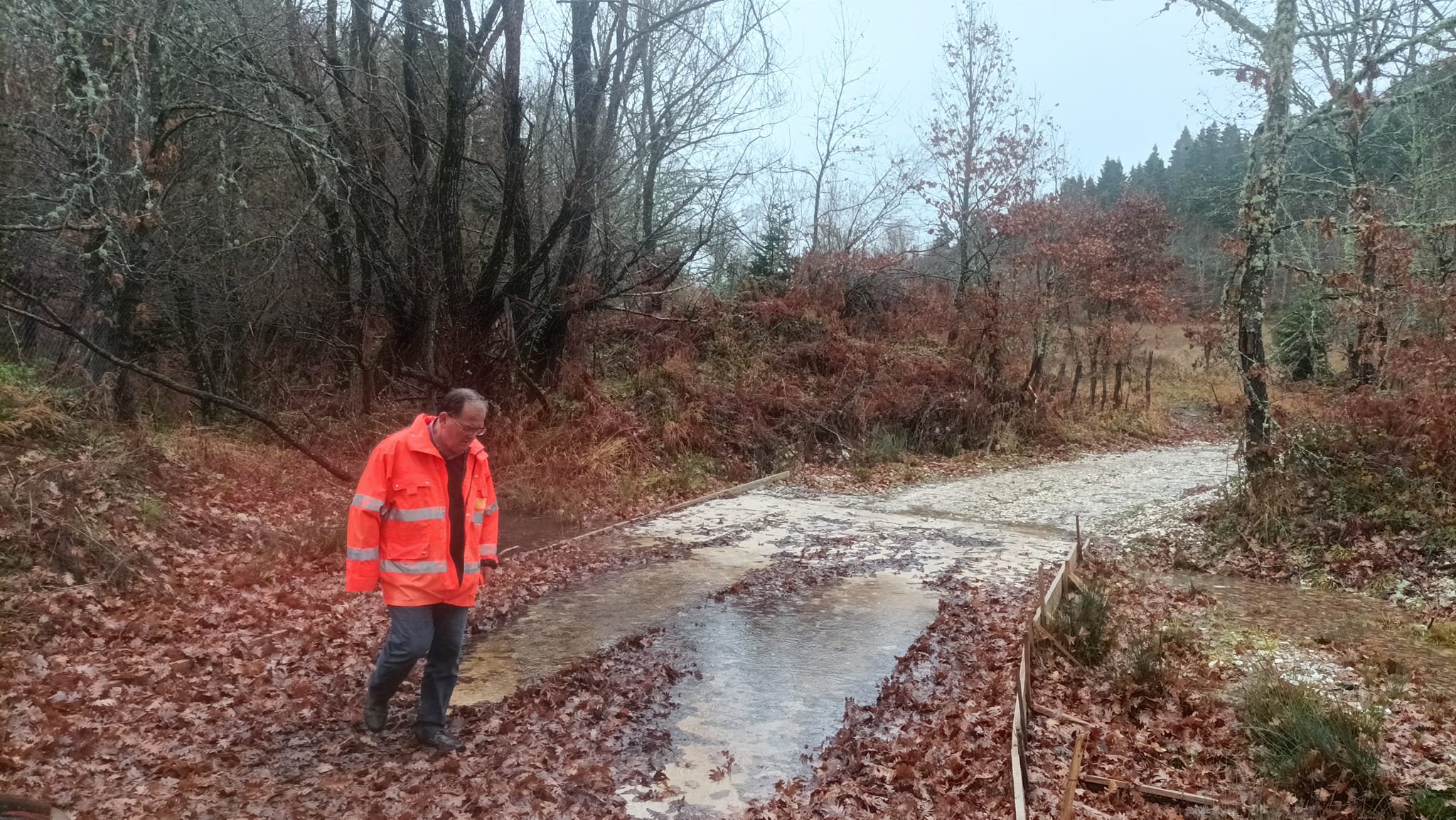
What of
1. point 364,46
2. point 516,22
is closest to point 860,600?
point 516,22

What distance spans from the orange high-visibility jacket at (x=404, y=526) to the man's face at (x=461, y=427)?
7 cm

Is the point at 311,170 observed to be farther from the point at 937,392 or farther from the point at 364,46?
the point at 937,392

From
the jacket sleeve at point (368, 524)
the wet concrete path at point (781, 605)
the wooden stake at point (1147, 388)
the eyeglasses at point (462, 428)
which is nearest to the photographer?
the jacket sleeve at point (368, 524)

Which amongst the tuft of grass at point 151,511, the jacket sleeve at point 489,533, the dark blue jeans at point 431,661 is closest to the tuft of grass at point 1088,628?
the jacket sleeve at point 489,533

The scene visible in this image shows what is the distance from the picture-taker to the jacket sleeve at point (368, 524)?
4.48 m

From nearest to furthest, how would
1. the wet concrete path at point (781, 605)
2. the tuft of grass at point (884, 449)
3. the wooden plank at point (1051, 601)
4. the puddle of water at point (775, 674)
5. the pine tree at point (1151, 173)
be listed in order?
the puddle of water at point (775, 674) → the wet concrete path at point (781, 605) → the wooden plank at point (1051, 601) → the tuft of grass at point (884, 449) → the pine tree at point (1151, 173)

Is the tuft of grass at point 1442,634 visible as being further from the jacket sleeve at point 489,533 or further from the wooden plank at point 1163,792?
the jacket sleeve at point 489,533

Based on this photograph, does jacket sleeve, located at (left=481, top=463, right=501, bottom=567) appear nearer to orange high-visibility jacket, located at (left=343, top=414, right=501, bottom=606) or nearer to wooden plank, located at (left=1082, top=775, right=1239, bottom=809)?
orange high-visibility jacket, located at (left=343, top=414, right=501, bottom=606)

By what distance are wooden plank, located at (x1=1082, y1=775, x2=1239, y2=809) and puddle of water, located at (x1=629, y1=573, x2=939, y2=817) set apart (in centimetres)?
146

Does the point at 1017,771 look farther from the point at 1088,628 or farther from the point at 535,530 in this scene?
the point at 535,530

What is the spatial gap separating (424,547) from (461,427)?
24.8 inches

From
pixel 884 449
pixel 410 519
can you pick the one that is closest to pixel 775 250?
pixel 884 449

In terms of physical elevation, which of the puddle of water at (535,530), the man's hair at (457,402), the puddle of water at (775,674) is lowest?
the puddle of water at (775,674)

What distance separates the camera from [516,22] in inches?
522
